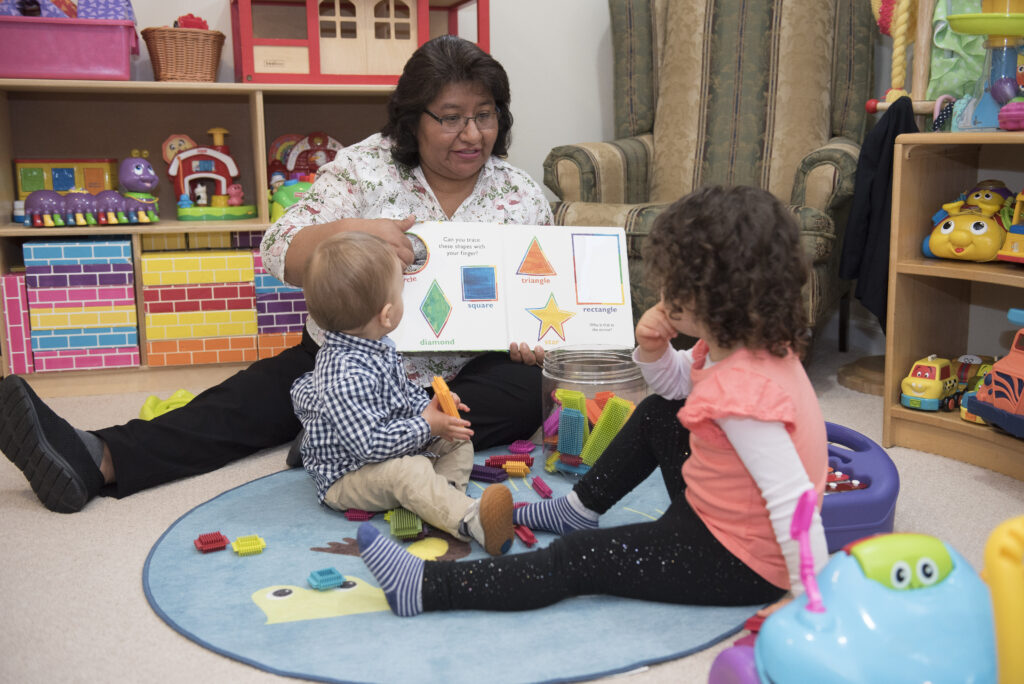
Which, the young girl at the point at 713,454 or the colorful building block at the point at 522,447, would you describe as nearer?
the young girl at the point at 713,454

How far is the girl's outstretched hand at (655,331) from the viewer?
4.30 feet

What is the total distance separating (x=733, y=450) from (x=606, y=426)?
2.07 feet

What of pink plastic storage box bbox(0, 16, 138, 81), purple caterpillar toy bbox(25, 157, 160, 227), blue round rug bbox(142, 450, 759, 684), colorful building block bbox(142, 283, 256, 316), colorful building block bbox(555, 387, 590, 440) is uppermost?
pink plastic storage box bbox(0, 16, 138, 81)

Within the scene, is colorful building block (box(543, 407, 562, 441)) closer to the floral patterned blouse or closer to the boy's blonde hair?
the floral patterned blouse

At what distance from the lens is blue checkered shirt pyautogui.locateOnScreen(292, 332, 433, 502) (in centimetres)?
154

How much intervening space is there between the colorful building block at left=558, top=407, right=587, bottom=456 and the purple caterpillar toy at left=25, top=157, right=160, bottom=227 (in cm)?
152

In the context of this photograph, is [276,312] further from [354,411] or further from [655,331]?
[655,331]

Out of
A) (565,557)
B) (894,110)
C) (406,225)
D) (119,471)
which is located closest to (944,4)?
(894,110)

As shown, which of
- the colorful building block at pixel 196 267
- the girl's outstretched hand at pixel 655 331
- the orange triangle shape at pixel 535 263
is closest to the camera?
the girl's outstretched hand at pixel 655 331

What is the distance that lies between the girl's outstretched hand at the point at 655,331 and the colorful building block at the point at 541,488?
1.53ft

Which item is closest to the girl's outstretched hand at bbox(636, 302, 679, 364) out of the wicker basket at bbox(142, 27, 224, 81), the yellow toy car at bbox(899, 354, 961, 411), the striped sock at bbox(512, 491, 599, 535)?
the striped sock at bbox(512, 491, 599, 535)

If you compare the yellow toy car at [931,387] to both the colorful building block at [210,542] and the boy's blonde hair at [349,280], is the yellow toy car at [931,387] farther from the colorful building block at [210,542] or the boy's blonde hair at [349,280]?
the colorful building block at [210,542]

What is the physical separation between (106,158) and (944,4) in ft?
7.77

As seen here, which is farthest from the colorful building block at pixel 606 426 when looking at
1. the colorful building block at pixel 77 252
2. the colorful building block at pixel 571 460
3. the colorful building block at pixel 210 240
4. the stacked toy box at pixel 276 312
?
the colorful building block at pixel 77 252
